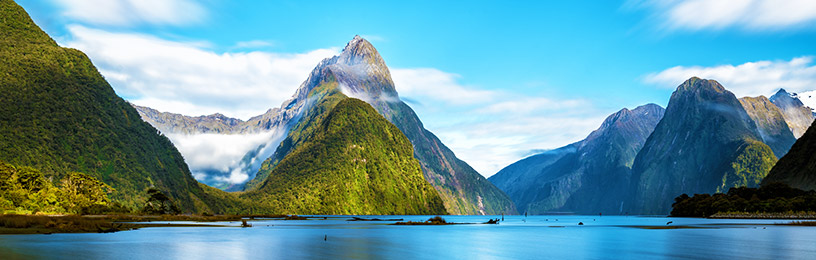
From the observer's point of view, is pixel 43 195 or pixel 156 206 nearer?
pixel 43 195

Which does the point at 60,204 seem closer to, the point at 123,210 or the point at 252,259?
the point at 123,210

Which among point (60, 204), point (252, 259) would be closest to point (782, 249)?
point (252, 259)

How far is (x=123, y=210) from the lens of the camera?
542 ft

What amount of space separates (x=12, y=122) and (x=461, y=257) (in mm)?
183821

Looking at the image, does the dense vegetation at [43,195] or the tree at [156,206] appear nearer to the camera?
the dense vegetation at [43,195]

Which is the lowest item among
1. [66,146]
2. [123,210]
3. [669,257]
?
[669,257]

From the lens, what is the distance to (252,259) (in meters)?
51.1

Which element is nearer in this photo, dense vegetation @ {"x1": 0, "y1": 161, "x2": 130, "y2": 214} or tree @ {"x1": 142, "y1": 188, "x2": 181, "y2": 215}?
dense vegetation @ {"x1": 0, "y1": 161, "x2": 130, "y2": 214}

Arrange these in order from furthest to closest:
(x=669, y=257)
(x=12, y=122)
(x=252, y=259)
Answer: (x=12, y=122) < (x=669, y=257) < (x=252, y=259)

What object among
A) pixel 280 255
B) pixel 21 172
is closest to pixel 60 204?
pixel 21 172

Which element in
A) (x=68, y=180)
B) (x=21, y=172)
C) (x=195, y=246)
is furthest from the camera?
(x=68, y=180)

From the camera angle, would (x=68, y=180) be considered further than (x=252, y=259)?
Yes

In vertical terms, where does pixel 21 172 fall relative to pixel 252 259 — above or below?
above

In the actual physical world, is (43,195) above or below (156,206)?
below
